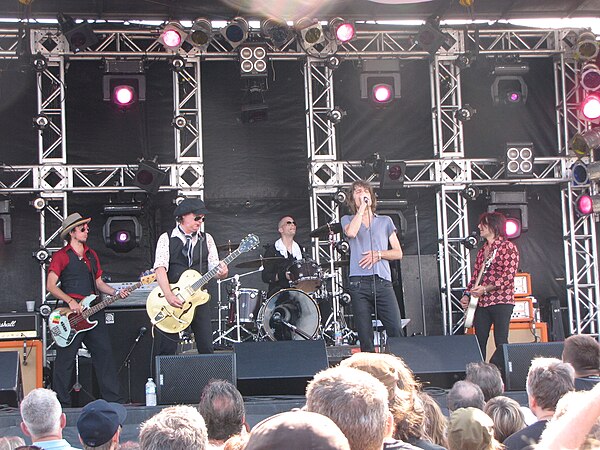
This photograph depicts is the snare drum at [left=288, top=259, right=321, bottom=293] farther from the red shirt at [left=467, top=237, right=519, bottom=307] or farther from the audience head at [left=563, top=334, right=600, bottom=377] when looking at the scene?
the audience head at [left=563, top=334, right=600, bottom=377]

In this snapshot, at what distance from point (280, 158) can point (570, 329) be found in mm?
4579

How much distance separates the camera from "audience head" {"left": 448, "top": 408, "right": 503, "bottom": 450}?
133 inches

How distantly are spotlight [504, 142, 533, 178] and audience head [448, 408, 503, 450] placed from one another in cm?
851

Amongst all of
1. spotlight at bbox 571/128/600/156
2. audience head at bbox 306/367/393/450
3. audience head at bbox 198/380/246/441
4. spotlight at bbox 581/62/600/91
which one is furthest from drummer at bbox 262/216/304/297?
audience head at bbox 306/367/393/450

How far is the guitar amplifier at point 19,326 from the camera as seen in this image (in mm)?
9602

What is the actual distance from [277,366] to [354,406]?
4.95 m

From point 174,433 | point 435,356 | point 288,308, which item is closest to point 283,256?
point 288,308

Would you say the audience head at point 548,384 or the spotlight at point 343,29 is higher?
the spotlight at point 343,29

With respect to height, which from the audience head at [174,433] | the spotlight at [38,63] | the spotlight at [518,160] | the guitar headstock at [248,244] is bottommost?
the audience head at [174,433]

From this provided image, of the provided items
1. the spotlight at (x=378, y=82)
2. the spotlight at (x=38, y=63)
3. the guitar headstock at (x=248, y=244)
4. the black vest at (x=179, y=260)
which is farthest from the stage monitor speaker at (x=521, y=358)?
the spotlight at (x=38, y=63)

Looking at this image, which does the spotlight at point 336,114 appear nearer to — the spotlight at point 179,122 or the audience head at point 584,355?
the spotlight at point 179,122

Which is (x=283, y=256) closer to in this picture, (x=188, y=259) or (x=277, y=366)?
(x=188, y=259)

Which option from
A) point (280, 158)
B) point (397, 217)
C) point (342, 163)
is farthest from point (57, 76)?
point (397, 217)

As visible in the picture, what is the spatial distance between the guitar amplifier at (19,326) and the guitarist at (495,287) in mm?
4730
